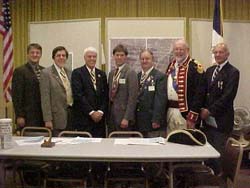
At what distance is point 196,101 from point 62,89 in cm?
158

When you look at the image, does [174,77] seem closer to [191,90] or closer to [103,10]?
[191,90]

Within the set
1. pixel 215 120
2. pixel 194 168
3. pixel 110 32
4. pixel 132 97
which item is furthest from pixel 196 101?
pixel 110 32

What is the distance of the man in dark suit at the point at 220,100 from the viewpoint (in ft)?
13.8

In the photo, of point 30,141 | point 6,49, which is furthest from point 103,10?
point 30,141

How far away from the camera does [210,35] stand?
18.7ft

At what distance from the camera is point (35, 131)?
4.09 meters

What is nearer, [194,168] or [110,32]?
[194,168]

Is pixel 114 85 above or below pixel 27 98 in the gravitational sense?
above

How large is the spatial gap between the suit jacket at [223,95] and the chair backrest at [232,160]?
1.10 m

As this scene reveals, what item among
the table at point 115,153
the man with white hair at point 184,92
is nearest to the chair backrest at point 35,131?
the table at point 115,153

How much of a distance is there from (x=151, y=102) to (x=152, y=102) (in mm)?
13

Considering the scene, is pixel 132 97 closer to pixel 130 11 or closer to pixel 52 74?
pixel 52 74

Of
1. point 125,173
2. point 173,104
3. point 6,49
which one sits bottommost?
point 125,173

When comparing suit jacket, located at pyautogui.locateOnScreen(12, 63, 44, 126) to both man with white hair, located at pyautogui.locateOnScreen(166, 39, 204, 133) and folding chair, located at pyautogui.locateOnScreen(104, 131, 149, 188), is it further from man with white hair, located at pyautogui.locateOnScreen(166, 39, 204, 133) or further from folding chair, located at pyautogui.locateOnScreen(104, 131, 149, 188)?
man with white hair, located at pyautogui.locateOnScreen(166, 39, 204, 133)
